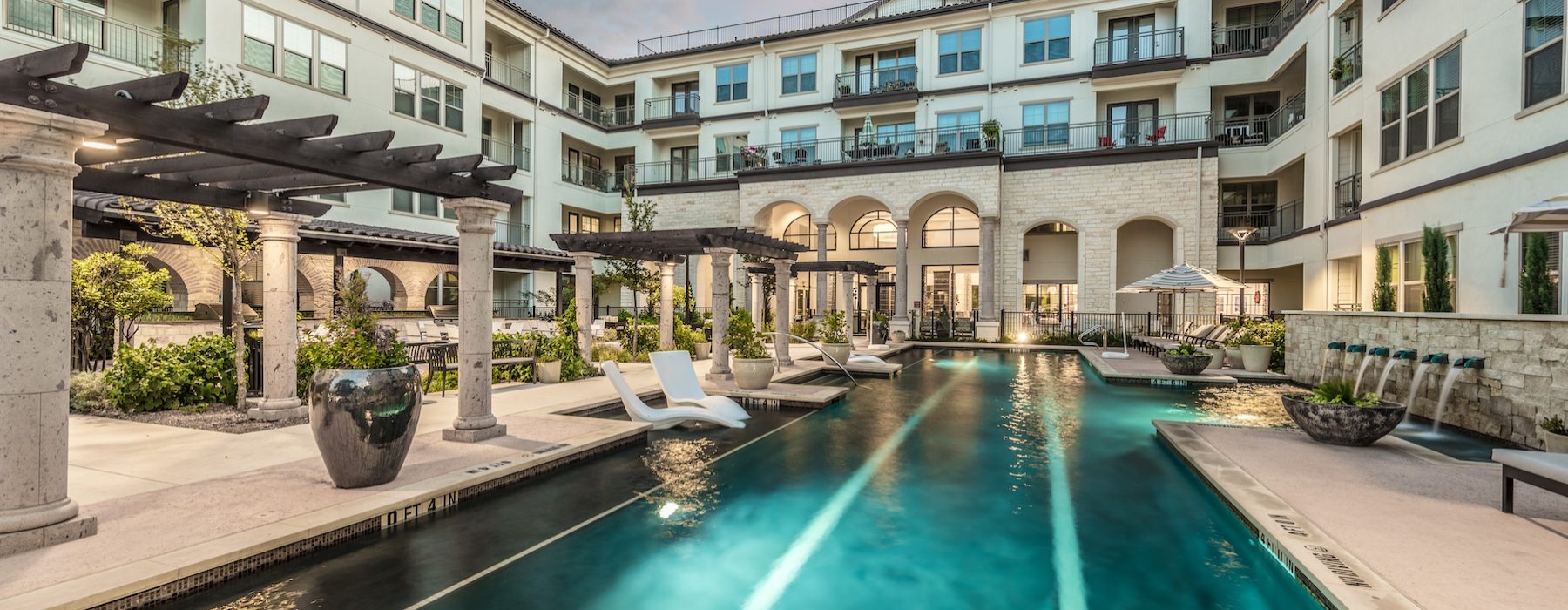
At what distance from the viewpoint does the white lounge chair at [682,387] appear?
28.9ft

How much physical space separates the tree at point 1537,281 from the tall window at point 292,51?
79.7 ft

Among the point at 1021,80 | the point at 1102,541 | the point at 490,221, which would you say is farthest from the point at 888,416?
the point at 1021,80

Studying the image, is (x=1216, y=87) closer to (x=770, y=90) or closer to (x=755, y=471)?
(x=770, y=90)

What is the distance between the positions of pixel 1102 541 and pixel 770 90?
2702 cm

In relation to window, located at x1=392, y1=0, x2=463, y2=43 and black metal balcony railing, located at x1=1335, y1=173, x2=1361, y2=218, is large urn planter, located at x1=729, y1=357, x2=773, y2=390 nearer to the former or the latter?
black metal balcony railing, located at x1=1335, y1=173, x2=1361, y2=218

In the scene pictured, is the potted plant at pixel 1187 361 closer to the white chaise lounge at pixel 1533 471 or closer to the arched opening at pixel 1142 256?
the white chaise lounge at pixel 1533 471

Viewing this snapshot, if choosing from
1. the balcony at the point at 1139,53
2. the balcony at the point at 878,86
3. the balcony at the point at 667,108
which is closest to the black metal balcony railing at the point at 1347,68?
the balcony at the point at 1139,53

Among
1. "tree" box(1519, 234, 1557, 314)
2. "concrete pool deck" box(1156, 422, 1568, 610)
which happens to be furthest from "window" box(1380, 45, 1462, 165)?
"concrete pool deck" box(1156, 422, 1568, 610)

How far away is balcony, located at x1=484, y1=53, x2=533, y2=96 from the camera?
88.6 ft

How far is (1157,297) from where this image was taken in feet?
79.5

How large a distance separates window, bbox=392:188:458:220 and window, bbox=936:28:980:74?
60.5ft

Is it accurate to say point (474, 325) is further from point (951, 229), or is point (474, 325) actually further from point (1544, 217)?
point (951, 229)

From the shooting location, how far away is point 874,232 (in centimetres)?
2967

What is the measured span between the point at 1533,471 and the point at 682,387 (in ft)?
25.1
